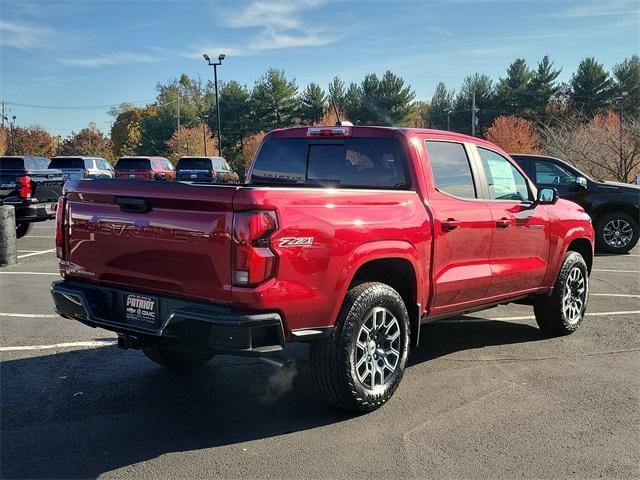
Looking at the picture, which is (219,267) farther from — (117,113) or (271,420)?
(117,113)

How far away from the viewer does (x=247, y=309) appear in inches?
130

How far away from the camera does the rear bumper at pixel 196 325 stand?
3.22 metres

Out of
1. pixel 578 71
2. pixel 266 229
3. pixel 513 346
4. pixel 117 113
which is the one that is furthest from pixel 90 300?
pixel 117 113

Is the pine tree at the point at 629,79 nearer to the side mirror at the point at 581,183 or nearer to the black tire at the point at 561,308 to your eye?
the side mirror at the point at 581,183

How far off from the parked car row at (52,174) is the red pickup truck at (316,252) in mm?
560

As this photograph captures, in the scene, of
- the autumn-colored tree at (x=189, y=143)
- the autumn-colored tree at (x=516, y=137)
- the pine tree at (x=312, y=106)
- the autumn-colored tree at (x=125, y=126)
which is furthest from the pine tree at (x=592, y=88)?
the autumn-colored tree at (x=125, y=126)

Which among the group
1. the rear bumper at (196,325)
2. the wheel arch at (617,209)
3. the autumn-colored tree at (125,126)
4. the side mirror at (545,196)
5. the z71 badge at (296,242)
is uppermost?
the autumn-colored tree at (125,126)

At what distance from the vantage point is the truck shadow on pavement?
11.0 feet

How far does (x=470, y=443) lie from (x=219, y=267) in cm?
180

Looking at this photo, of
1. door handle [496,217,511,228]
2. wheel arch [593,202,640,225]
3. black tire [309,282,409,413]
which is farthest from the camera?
wheel arch [593,202,640,225]

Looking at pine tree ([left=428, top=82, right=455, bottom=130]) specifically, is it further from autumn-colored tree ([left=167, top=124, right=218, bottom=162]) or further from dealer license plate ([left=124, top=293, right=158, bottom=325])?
dealer license plate ([left=124, top=293, right=158, bottom=325])

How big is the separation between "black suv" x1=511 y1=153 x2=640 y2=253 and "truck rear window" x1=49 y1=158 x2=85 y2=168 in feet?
58.9

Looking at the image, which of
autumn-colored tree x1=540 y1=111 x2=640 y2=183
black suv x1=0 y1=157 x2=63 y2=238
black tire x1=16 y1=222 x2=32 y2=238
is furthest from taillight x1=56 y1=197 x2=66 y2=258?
autumn-colored tree x1=540 y1=111 x2=640 y2=183

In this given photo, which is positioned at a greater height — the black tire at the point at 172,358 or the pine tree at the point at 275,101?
the pine tree at the point at 275,101
